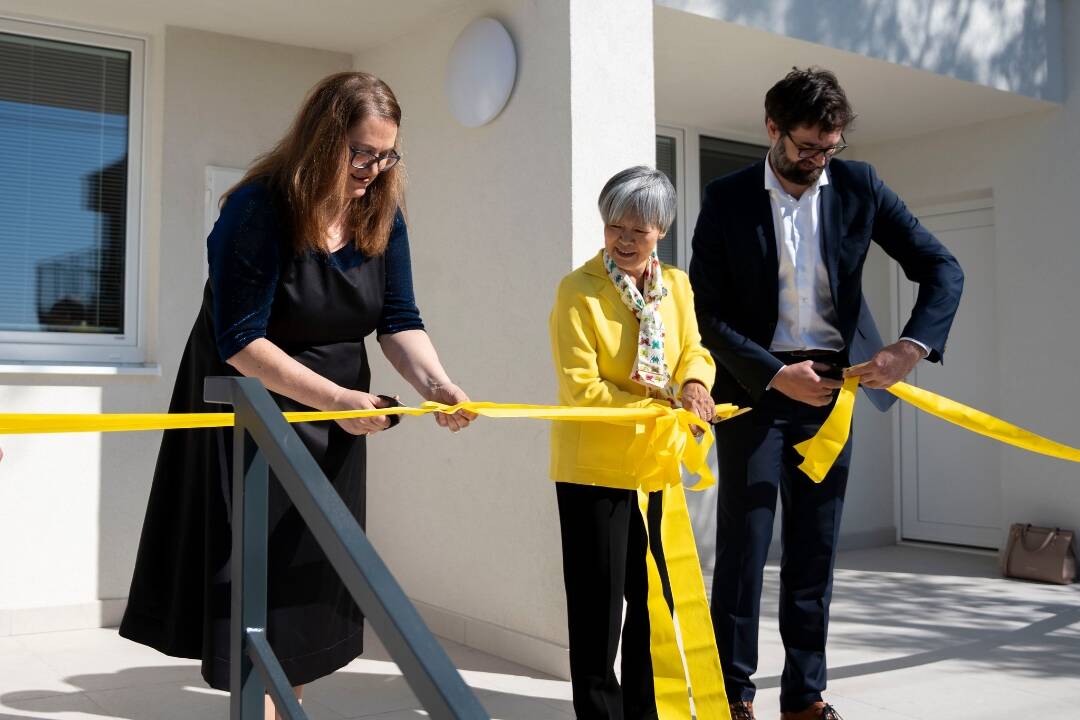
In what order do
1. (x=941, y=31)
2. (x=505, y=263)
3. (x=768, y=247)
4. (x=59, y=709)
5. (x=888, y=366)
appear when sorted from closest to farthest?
(x=888, y=366) < (x=768, y=247) < (x=59, y=709) < (x=505, y=263) < (x=941, y=31)

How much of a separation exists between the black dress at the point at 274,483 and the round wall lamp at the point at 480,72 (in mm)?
1869

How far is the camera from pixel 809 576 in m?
3.22

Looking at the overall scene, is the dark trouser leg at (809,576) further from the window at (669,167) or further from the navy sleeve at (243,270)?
the window at (669,167)

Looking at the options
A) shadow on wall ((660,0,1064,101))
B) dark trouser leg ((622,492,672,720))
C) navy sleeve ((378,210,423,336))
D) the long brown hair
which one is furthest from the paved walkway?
shadow on wall ((660,0,1064,101))

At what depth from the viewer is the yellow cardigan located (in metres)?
Answer: 2.85

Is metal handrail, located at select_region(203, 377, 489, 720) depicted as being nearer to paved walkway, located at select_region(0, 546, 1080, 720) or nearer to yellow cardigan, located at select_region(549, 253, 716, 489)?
yellow cardigan, located at select_region(549, 253, 716, 489)

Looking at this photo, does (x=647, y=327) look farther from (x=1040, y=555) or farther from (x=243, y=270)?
(x=1040, y=555)

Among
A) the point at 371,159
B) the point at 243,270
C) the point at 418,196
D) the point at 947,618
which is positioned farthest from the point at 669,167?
the point at 243,270

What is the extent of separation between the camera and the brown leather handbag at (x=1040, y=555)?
6.28 m

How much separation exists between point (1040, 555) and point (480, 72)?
4387mm

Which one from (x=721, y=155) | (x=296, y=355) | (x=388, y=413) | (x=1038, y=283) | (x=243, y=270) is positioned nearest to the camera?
(x=388, y=413)

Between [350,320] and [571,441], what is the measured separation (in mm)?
680

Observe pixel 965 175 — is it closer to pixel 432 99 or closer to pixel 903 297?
pixel 903 297

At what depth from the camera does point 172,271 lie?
518 centimetres
